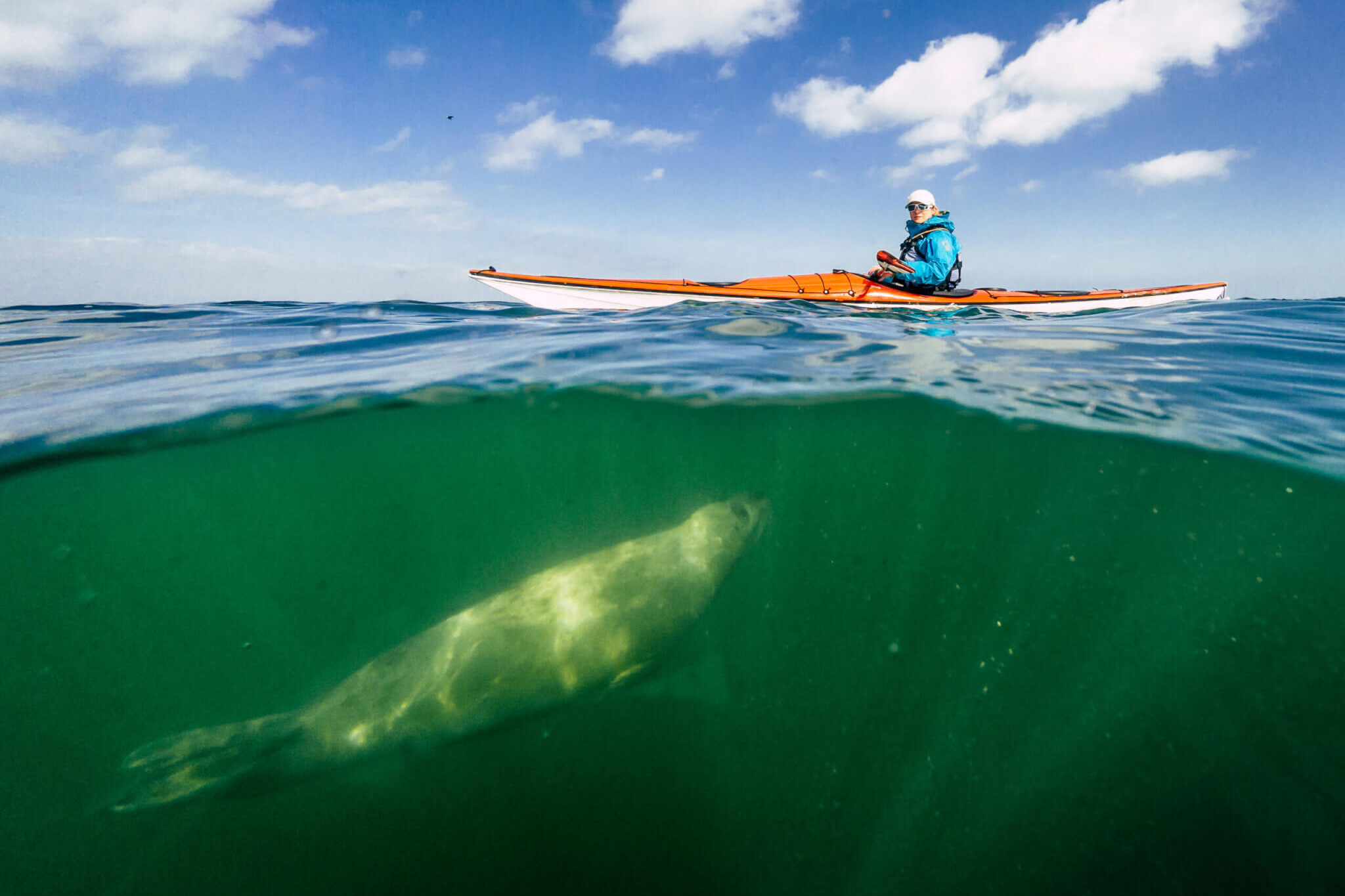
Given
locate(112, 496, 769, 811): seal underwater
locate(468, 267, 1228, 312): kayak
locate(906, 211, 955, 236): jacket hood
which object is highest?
locate(906, 211, 955, 236): jacket hood

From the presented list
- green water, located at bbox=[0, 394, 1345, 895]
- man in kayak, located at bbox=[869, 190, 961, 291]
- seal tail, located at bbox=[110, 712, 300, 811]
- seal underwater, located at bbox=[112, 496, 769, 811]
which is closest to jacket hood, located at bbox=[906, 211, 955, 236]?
man in kayak, located at bbox=[869, 190, 961, 291]

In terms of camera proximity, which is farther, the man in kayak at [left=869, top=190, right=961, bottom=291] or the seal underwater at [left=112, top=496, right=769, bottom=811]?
the man in kayak at [left=869, top=190, right=961, bottom=291]

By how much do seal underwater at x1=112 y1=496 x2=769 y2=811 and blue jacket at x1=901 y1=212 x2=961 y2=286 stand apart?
1006cm

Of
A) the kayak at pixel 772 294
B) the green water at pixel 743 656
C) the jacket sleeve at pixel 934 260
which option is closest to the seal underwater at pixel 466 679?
the green water at pixel 743 656

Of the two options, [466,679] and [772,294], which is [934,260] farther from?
[466,679]

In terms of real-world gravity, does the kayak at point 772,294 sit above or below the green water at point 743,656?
above

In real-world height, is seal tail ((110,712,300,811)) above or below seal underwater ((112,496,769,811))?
below

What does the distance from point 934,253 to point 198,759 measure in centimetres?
1327

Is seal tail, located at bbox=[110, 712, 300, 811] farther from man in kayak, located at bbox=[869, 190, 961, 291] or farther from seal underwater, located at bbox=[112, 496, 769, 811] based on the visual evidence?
man in kayak, located at bbox=[869, 190, 961, 291]

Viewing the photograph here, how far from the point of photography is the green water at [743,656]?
120 inches

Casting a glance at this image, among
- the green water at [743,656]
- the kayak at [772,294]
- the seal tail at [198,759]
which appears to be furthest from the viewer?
the kayak at [772,294]

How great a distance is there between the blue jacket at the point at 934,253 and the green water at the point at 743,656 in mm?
7528

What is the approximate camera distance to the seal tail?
3.56 m

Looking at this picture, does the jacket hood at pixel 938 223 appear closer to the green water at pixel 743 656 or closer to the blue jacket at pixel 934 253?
the blue jacket at pixel 934 253
